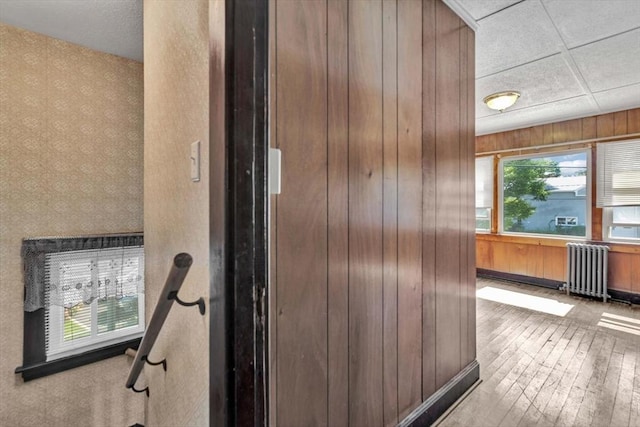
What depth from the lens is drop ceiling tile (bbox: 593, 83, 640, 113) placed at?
131 inches

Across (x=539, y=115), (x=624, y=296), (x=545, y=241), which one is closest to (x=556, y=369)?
(x=624, y=296)

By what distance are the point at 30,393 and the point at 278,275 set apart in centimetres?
231

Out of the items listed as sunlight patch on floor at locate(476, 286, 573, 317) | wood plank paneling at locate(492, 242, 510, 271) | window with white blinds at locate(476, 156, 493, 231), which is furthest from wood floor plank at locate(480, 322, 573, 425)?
window with white blinds at locate(476, 156, 493, 231)

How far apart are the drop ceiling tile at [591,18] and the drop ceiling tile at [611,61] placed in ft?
0.45

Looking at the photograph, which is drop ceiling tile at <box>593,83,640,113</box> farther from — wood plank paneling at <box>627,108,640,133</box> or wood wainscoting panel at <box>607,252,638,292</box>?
wood wainscoting panel at <box>607,252,638,292</box>

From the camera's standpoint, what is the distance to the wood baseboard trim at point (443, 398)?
1686 millimetres

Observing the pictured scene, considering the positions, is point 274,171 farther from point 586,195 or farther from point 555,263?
point 555,263

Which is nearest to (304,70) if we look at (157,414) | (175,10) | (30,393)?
(175,10)

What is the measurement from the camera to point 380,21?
1445 mm

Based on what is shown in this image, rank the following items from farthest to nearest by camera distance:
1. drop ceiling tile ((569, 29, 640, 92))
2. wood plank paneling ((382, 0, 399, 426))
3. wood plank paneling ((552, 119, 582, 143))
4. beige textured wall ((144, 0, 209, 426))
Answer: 1. wood plank paneling ((552, 119, 582, 143))
2. drop ceiling tile ((569, 29, 640, 92))
3. wood plank paneling ((382, 0, 399, 426))
4. beige textured wall ((144, 0, 209, 426))

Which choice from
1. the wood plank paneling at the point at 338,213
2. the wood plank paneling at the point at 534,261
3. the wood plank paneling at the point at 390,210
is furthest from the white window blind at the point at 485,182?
the wood plank paneling at the point at 338,213

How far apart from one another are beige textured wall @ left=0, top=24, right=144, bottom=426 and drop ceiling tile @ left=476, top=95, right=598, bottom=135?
433 centimetres

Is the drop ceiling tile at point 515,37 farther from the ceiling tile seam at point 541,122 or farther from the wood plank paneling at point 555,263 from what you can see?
the wood plank paneling at point 555,263

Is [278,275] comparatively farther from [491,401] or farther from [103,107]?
[103,107]
